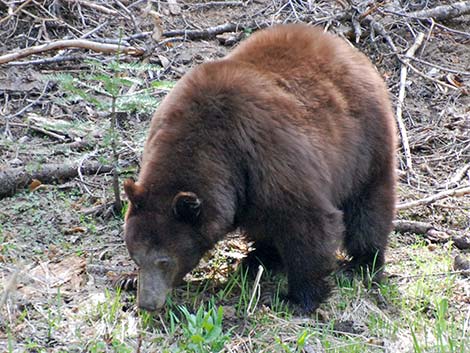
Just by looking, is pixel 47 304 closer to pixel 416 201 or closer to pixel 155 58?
pixel 416 201

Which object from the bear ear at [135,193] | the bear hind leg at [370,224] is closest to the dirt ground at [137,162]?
the bear hind leg at [370,224]

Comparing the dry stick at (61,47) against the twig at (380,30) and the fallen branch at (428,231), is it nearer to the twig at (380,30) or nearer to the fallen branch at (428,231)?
the fallen branch at (428,231)

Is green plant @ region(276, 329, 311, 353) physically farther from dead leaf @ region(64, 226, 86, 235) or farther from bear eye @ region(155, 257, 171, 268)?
dead leaf @ region(64, 226, 86, 235)

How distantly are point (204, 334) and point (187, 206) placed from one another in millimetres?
766

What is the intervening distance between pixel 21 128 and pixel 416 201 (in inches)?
142

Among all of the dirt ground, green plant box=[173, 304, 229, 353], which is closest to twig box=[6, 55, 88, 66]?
the dirt ground

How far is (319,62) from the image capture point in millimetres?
5973

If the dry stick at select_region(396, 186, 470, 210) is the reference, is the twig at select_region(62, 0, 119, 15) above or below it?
above

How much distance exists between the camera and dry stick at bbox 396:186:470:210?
287 inches

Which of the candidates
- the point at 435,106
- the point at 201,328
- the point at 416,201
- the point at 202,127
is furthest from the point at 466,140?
the point at 201,328

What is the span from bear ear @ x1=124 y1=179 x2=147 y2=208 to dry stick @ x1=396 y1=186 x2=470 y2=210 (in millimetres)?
2762

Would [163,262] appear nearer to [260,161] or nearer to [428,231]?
[260,161]

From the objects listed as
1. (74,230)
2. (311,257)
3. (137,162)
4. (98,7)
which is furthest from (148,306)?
(98,7)

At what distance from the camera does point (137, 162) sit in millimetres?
7457
